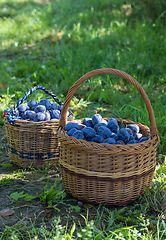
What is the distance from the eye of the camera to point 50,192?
5.80ft

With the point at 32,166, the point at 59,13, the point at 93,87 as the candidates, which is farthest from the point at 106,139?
the point at 59,13

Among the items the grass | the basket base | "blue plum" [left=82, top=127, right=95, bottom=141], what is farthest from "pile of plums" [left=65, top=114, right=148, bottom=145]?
the grass

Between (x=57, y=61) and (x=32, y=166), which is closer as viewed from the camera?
(x=32, y=166)

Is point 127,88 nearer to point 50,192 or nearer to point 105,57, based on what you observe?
point 105,57

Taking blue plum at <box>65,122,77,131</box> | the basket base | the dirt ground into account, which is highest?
blue plum at <box>65,122,77,131</box>

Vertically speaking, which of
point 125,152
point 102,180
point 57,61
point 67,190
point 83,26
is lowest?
point 67,190

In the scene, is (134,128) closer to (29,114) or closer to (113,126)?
(113,126)

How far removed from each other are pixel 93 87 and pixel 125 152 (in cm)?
227

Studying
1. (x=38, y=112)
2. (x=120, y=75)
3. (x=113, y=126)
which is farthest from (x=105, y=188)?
(x=38, y=112)

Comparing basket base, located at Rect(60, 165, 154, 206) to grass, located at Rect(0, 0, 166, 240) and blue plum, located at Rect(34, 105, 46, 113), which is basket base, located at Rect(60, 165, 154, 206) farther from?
blue plum, located at Rect(34, 105, 46, 113)

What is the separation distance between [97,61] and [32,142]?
102 inches

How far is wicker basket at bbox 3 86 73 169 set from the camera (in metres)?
2.11

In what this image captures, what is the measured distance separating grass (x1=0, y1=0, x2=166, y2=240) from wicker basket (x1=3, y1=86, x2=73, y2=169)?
2.29ft

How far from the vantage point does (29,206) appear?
178 cm
